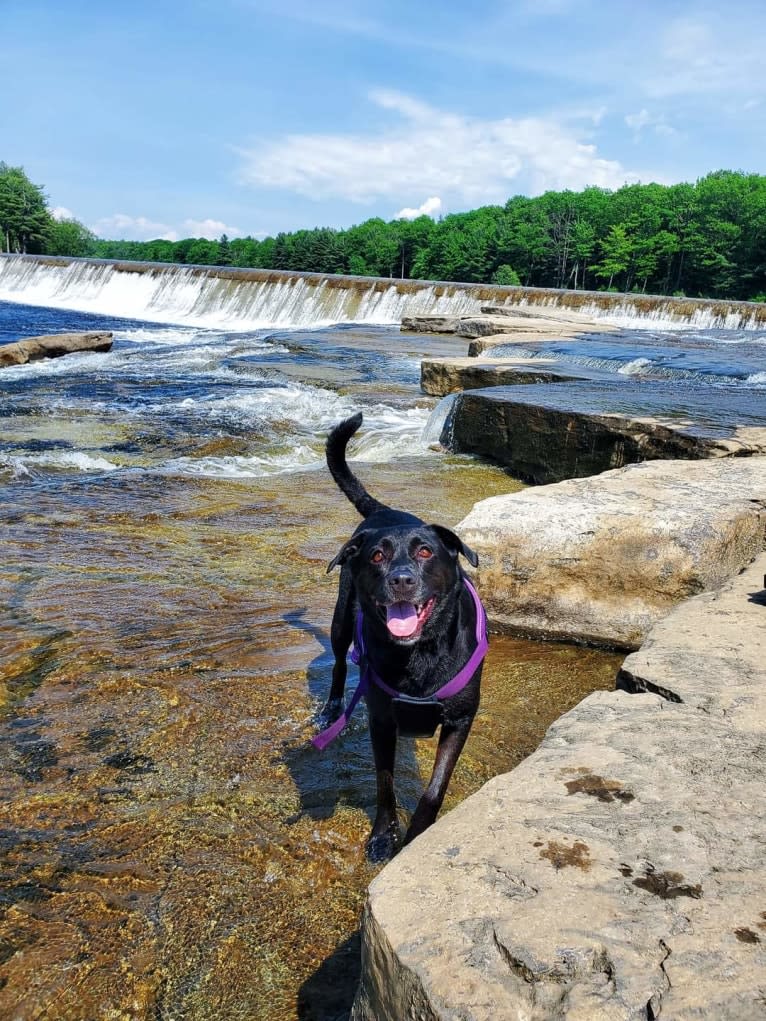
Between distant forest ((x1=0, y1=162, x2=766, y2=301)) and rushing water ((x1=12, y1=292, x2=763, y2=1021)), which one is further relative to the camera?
distant forest ((x1=0, y1=162, x2=766, y2=301))

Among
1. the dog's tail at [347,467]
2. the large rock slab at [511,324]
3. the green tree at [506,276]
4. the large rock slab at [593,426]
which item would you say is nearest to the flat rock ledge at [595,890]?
the dog's tail at [347,467]

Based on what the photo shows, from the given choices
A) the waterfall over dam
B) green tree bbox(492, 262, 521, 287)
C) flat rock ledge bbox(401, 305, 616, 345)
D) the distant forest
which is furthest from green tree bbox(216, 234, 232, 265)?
flat rock ledge bbox(401, 305, 616, 345)

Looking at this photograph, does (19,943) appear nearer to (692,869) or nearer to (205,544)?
(692,869)

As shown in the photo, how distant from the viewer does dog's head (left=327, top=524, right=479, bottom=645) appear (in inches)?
107

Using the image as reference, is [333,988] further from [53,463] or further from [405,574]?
[53,463]

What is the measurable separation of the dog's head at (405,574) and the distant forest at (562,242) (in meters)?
60.2

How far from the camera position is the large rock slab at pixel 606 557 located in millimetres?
4539

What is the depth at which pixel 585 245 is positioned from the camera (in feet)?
221

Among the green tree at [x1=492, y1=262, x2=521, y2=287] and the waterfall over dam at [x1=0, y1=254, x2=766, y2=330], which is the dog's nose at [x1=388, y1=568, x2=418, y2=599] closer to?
the waterfall over dam at [x1=0, y1=254, x2=766, y2=330]

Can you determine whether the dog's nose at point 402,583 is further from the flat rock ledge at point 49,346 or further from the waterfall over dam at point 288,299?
the waterfall over dam at point 288,299

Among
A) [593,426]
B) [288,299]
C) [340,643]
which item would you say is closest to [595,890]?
[340,643]

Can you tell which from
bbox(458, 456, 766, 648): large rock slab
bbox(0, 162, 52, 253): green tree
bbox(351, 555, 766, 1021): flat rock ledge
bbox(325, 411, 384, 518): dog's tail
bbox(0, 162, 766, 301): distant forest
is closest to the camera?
bbox(351, 555, 766, 1021): flat rock ledge

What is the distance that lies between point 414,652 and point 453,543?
1.54 ft

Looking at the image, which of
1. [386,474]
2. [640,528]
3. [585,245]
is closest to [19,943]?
[640,528]
